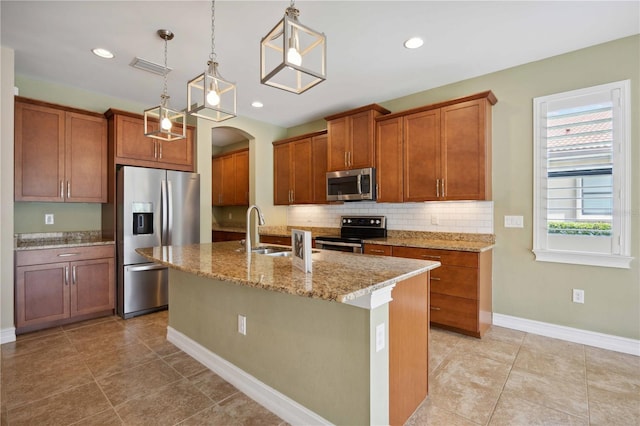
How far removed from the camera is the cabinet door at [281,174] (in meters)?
5.23

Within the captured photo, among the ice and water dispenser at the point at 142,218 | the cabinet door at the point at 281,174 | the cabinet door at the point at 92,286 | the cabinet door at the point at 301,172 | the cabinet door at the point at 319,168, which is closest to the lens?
the cabinet door at the point at 92,286

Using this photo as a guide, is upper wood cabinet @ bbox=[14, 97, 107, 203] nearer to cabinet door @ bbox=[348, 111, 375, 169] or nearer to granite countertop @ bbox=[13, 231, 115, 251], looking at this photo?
granite countertop @ bbox=[13, 231, 115, 251]

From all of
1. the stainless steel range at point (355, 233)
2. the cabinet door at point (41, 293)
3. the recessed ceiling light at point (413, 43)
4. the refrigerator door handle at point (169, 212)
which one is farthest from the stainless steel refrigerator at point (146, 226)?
the recessed ceiling light at point (413, 43)

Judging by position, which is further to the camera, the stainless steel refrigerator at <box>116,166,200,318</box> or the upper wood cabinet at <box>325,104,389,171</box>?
the upper wood cabinet at <box>325,104,389,171</box>

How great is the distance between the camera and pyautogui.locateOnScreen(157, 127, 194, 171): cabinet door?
4111mm

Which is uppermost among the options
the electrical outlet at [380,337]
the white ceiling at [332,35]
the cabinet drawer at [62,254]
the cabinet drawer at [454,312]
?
the white ceiling at [332,35]

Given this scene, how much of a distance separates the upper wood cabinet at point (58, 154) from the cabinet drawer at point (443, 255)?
11.9 feet

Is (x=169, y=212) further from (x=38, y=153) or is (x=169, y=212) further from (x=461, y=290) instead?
(x=461, y=290)

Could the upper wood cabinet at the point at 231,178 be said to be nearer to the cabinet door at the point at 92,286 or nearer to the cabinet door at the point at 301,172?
the cabinet door at the point at 301,172

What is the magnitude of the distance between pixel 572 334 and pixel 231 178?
5.67m

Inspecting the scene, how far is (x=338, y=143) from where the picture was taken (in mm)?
4328

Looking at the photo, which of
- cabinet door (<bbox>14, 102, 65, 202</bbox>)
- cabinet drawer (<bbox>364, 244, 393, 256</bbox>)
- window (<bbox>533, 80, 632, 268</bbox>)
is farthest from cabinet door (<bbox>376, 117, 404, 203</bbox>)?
cabinet door (<bbox>14, 102, 65, 202</bbox>)

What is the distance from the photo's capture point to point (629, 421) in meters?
1.80

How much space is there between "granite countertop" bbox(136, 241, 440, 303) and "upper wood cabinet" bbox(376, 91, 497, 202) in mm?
1773
